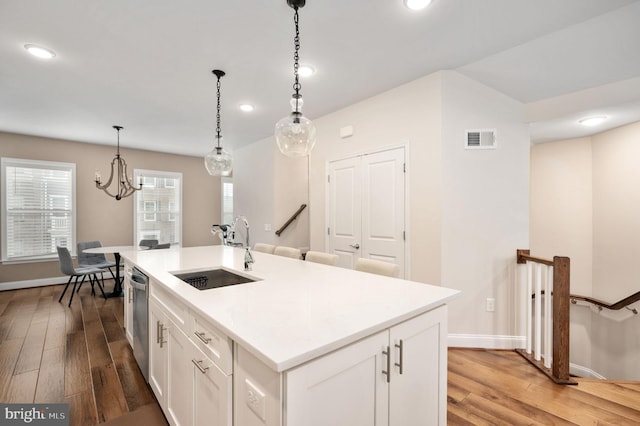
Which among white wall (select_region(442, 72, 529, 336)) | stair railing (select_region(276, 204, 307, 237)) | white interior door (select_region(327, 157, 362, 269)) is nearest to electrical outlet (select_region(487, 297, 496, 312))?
white wall (select_region(442, 72, 529, 336))

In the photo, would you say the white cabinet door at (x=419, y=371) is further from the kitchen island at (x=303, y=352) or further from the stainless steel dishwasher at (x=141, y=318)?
the stainless steel dishwasher at (x=141, y=318)

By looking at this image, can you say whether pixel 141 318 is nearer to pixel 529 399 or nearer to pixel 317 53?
pixel 317 53

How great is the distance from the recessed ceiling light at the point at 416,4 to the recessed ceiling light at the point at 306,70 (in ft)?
3.58

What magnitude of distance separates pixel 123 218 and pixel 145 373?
4916 millimetres

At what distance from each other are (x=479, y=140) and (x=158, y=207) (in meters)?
6.42

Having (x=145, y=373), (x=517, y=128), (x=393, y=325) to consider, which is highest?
(x=517, y=128)

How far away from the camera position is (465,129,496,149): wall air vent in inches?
116

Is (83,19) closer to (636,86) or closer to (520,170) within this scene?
(520,170)

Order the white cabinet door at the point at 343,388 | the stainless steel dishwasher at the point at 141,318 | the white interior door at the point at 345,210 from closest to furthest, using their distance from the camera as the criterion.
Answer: the white cabinet door at the point at 343,388 < the stainless steel dishwasher at the point at 141,318 < the white interior door at the point at 345,210

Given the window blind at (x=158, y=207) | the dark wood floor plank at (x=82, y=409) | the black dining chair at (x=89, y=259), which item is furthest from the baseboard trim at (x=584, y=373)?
the window blind at (x=158, y=207)

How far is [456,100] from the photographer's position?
9.50 ft

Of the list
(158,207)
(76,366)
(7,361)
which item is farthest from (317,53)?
(158,207)

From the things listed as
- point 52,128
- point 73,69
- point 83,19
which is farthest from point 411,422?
point 52,128

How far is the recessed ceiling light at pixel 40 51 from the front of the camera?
7.99 ft
